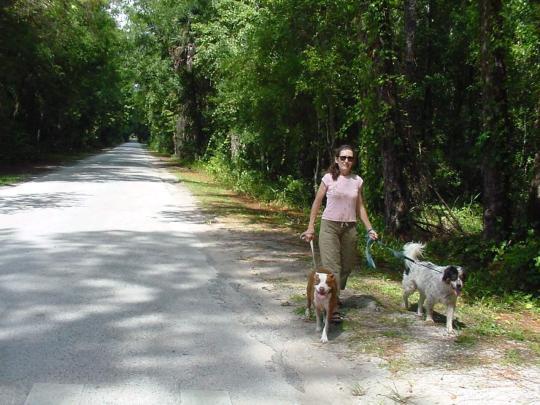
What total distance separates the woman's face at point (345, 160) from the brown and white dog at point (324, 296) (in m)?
1.10

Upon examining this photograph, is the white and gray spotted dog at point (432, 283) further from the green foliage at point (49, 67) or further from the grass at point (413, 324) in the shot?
the green foliage at point (49, 67)

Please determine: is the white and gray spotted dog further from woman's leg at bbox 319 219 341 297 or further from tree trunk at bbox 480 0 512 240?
tree trunk at bbox 480 0 512 240

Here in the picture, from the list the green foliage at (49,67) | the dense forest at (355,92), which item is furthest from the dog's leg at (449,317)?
the green foliage at (49,67)

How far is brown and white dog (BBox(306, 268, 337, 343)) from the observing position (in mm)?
5427

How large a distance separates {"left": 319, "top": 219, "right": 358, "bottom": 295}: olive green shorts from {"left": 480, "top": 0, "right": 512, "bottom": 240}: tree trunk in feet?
13.5

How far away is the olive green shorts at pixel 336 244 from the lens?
6105 millimetres

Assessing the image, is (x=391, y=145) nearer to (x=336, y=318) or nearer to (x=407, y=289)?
(x=407, y=289)

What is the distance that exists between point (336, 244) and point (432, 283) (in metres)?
1.12

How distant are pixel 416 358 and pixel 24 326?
3772 millimetres

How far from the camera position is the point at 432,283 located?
19.7ft

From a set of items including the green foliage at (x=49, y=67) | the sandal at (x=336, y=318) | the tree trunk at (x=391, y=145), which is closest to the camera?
the sandal at (x=336, y=318)

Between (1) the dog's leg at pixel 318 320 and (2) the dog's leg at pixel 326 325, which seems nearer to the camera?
(2) the dog's leg at pixel 326 325

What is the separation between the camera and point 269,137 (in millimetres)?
19469

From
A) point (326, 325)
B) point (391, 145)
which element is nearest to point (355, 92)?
point (391, 145)
